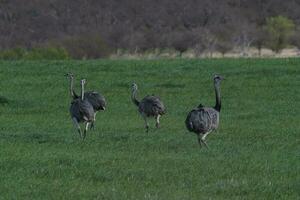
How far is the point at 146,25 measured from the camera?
3201 inches

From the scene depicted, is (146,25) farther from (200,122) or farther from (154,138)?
(200,122)

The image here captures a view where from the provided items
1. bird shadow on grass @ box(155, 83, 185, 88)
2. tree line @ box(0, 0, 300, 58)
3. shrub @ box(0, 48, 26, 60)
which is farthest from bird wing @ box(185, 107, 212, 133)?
tree line @ box(0, 0, 300, 58)

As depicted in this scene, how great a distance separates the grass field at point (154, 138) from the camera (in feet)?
40.6

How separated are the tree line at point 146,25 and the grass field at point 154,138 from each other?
28851 millimetres

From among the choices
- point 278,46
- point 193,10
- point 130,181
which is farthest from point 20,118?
point 193,10

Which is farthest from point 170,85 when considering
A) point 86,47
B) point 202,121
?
point 86,47

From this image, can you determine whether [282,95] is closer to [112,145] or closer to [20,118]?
[20,118]

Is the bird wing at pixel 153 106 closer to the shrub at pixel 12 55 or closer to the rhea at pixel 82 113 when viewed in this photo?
the rhea at pixel 82 113

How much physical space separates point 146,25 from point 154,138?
63320mm

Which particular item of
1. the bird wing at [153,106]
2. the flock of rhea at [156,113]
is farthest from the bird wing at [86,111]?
the bird wing at [153,106]

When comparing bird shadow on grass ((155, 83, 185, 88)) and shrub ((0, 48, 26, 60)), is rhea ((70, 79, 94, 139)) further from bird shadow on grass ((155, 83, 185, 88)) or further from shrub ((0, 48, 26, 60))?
shrub ((0, 48, 26, 60))

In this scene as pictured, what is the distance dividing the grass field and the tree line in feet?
Result: 94.7

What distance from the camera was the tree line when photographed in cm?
6919

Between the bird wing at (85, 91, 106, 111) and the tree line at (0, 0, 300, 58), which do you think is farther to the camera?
the tree line at (0, 0, 300, 58)
